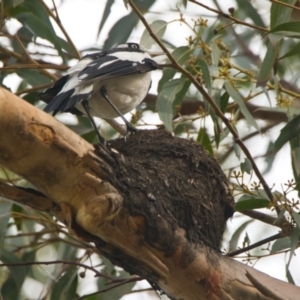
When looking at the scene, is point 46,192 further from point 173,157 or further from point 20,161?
point 173,157

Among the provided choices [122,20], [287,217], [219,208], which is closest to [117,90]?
[219,208]

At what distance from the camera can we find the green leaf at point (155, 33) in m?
3.47

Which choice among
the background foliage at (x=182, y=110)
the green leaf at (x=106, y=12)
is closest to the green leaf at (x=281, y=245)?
the background foliage at (x=182, y=110)

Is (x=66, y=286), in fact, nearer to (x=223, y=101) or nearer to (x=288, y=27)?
(x=223, y=101)

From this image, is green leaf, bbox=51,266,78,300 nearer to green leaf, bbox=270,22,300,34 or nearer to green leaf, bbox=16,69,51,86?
green leaf, bbox=16,69,51,86

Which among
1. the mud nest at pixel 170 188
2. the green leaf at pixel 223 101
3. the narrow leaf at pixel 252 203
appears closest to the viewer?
the mud nest at pixel 170 188

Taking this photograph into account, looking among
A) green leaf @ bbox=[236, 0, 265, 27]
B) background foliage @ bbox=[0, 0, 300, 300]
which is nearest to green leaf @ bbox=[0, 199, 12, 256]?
background foliage @ bbox=[0, 0, 300, 300]

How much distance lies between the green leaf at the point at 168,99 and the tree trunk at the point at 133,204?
0.34 meters

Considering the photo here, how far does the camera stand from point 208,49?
11.0 feet

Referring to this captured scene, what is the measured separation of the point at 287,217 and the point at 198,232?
60cm

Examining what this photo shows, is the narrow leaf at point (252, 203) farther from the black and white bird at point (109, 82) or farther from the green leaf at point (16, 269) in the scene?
the green leaf at point (16, 269)

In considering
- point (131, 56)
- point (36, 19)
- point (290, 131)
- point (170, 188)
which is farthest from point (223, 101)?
point (36, 19)

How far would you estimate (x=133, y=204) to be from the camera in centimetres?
238

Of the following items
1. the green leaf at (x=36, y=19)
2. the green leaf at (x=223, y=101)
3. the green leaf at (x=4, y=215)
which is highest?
the green leaf at (x=36, y=19)
